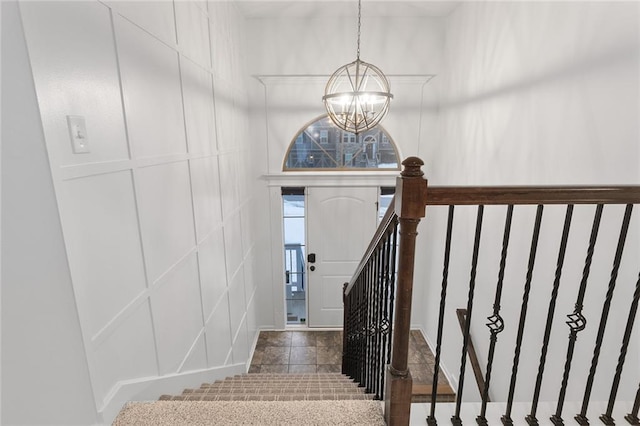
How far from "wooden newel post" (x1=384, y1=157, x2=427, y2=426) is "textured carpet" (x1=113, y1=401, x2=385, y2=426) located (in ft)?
0.37

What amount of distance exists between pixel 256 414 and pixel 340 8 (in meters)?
3.76

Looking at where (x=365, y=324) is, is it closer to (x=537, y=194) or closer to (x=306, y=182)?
(x=537, y=194)

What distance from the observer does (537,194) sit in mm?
954

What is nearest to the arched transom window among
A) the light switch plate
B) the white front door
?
the white front door

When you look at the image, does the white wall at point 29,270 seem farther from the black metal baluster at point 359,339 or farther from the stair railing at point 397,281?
the black metal baluster at point 359,339

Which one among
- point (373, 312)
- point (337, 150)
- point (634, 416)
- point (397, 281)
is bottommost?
point (634, 416)

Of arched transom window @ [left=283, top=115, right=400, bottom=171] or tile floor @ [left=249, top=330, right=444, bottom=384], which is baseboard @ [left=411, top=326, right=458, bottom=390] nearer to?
tile floor @ [left=249, top=330, right=444, bottom=384]

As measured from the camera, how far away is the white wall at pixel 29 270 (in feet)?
2.86

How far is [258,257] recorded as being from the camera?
4.35 metres

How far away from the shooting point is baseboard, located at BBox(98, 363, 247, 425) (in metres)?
1.30

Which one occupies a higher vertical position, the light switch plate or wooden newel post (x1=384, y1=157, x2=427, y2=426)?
A: the light switch plate

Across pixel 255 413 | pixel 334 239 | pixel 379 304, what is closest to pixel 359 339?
pixel 379 304

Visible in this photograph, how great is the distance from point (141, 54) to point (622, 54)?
2293 mm

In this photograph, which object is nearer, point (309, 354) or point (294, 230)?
point (309, 354)
